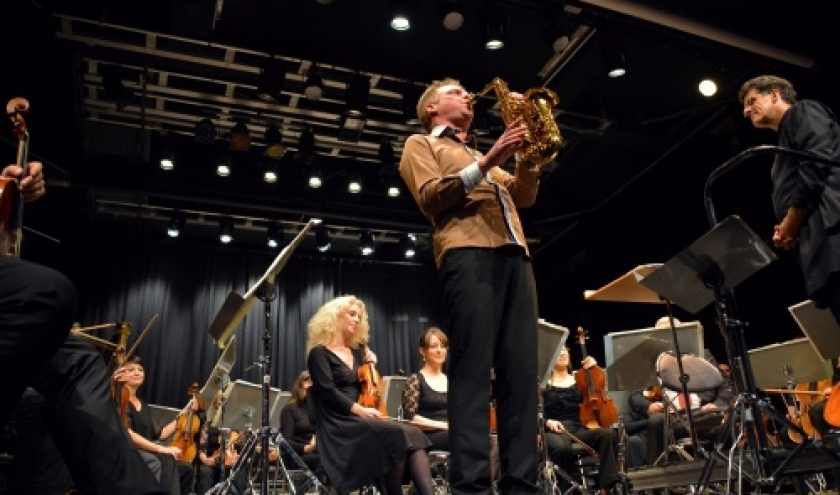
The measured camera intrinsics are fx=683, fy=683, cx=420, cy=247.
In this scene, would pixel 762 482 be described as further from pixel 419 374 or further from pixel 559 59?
pixel 559 59

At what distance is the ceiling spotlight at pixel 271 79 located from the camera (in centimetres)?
708

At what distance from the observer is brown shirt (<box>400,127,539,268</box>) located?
8.27 feet

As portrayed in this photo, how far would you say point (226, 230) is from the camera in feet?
33.6

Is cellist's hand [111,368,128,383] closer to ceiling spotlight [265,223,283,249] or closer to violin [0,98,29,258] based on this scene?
violin [0,98,29,258]

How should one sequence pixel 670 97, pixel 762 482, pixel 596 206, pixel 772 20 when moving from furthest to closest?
pixel 596 206 < pixel 670 97 < pixel 772 20 < pixel 762 482

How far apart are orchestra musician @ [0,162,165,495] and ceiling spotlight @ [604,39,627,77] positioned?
17.6ft

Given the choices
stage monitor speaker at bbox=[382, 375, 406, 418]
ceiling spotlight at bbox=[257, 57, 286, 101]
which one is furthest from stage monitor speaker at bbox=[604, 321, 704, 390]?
ceiling spotlight at bbox=[257, 57, 286, 101]

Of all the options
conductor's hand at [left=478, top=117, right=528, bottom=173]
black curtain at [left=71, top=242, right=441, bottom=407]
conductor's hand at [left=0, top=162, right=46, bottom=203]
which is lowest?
conductor's hand at [left=0, top=162, right=46, bottom=203]

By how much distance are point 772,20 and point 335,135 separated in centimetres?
524

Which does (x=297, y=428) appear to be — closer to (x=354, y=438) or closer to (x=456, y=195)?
(x=354, y=438)

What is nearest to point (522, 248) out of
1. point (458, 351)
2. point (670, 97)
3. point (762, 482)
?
point (458, 351)

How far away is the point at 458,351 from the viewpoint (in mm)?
2430

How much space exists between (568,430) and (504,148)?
422 cm

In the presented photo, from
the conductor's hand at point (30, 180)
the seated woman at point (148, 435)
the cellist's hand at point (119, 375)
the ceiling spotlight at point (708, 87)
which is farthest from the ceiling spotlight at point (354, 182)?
the conductor's hand at point (30, 180)
